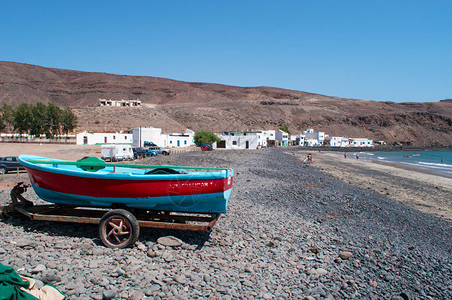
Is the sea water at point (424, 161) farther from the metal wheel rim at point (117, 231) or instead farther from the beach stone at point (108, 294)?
the beach stone at point (108, 294)

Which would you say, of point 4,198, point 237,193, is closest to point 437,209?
point 237,193

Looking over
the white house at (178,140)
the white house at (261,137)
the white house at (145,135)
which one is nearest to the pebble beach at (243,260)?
the white house at (145,135)

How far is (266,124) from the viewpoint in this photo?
398 ft

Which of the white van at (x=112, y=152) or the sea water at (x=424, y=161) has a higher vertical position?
the white van at (x=112, y=152)

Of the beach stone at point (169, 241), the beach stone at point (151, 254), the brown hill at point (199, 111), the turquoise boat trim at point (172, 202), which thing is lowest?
the beach stone at point (151, 254)

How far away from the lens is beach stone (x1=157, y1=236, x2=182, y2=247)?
5.88 metres

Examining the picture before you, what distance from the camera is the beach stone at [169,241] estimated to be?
19.3 feet

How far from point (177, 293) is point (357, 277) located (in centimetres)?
319

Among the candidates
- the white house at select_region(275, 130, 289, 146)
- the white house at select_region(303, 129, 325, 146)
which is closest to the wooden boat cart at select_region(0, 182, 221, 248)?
the white house at select_region(275, 130, 289, 146)

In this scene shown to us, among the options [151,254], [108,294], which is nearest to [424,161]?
[151,254]

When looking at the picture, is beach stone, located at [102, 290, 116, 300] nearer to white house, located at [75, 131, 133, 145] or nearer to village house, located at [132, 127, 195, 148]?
village house, located at [132, 127, 195, 148]

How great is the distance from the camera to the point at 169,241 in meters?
5.96

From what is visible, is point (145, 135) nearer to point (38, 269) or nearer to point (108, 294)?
point (38, 269)

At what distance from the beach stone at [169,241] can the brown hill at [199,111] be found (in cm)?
6825
